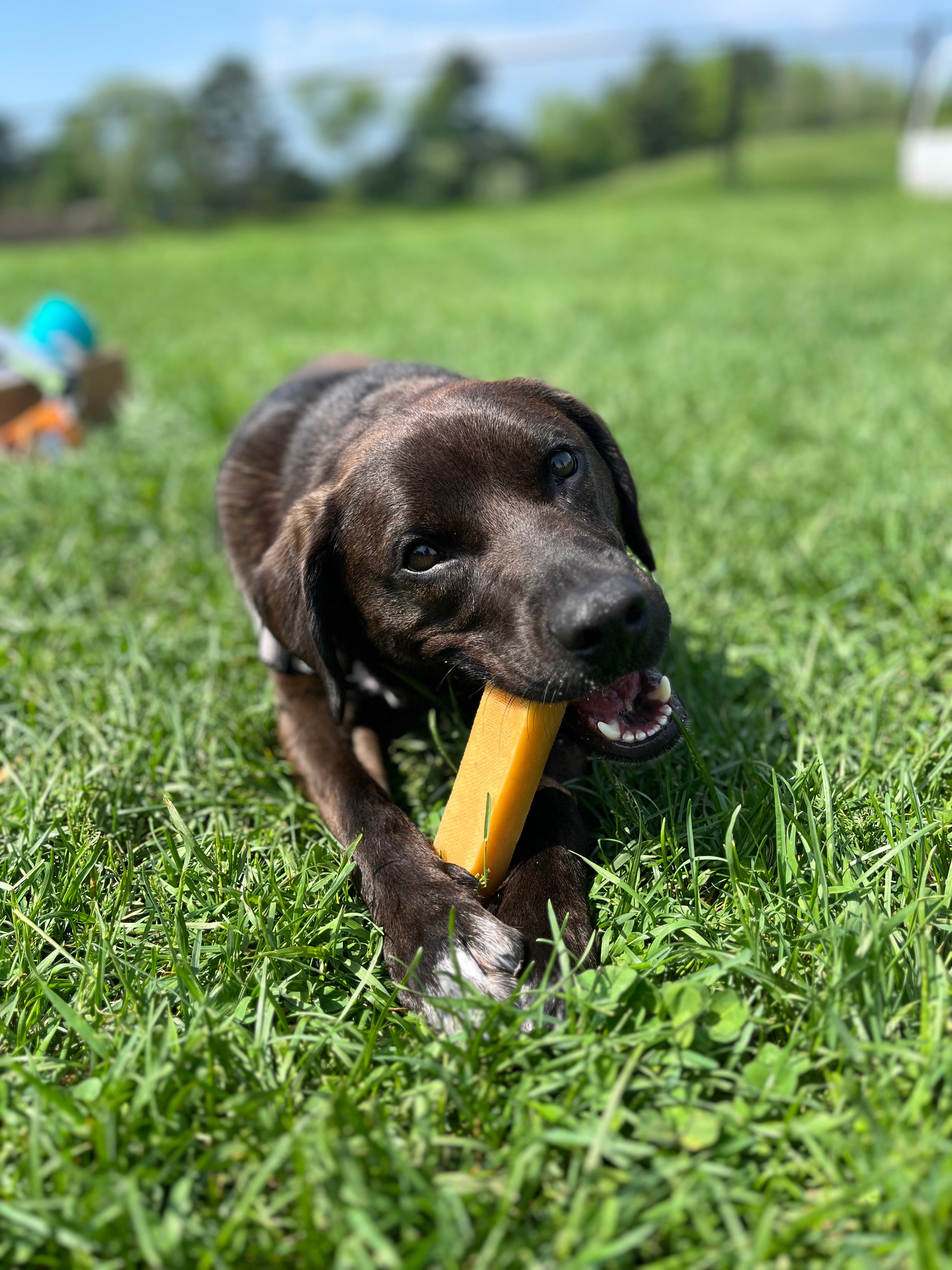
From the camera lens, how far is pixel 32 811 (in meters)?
2.44

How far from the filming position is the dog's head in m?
2.14

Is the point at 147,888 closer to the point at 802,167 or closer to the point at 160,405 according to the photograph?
the point at 160,405

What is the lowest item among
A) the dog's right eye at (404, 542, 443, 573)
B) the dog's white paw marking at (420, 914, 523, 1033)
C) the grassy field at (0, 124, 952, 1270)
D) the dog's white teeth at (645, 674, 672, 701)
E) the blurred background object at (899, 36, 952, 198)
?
the dog's white paw marking at (420, 914, 523, 1033)

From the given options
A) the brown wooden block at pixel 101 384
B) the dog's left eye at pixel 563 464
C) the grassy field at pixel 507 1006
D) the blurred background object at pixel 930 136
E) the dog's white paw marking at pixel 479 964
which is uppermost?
the blurred background object at pixel 930 136

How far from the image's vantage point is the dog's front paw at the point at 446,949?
6.33ft

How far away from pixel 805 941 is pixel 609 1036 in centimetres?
43

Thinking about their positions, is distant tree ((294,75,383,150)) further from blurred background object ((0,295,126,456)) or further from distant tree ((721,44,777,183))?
blurred background object ((0,295,126,456))

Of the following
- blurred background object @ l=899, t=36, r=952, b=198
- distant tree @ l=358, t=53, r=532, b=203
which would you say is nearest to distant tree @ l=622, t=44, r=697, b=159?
distant tree @ l=358, t=53, r=532, b=203

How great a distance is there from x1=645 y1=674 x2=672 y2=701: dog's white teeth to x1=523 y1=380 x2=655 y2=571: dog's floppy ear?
2.30ft

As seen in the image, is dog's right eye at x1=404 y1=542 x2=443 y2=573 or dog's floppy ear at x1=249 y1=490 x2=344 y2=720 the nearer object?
dog's right eye at x1=404 y1=542 x2=443 y2=573

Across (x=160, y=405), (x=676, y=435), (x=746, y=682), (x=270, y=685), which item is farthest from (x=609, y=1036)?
(x=160, y=405)

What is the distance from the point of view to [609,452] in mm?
2881

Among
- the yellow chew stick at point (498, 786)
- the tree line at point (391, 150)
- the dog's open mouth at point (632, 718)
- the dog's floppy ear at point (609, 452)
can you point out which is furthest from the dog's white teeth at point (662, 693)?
the tree line at point (391, 150)

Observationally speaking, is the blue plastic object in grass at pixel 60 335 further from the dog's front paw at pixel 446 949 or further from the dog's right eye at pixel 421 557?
the dog's front paw at pixel 446 949
